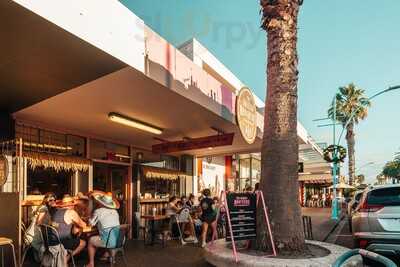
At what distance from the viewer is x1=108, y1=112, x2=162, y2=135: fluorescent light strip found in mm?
8405

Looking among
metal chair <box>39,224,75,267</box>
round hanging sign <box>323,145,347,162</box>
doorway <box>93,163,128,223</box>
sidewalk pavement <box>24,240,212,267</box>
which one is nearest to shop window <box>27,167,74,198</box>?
doorway <box>93,163,128,223</box>

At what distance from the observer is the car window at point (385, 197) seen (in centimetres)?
735

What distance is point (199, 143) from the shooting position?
10445 millimetres

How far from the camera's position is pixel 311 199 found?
3909cm

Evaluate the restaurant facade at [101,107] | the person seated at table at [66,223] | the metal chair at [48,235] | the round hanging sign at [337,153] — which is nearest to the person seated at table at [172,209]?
the restaurant facade at [101,107]

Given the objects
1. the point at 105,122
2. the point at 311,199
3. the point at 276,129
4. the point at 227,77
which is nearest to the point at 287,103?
the point at 276,129

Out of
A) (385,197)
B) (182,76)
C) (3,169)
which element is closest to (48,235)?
(3,169)

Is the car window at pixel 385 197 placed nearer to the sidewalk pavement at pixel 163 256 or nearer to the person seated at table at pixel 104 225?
the sidewalk pavement at pixel 163 256

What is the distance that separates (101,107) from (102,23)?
9.50ft

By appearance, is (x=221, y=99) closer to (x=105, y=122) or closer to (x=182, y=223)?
(x=105, y=122)

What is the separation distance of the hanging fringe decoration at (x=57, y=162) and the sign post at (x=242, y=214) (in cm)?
461

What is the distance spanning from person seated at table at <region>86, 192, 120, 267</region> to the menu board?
83.9 inches

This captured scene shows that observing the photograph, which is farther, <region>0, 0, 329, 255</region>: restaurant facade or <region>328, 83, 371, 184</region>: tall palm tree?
<region>328, 83, 371, 184</region>: tall palm tree

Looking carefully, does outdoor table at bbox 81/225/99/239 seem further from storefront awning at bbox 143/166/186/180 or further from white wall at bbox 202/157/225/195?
white wall at bbox 202/157/225/195
